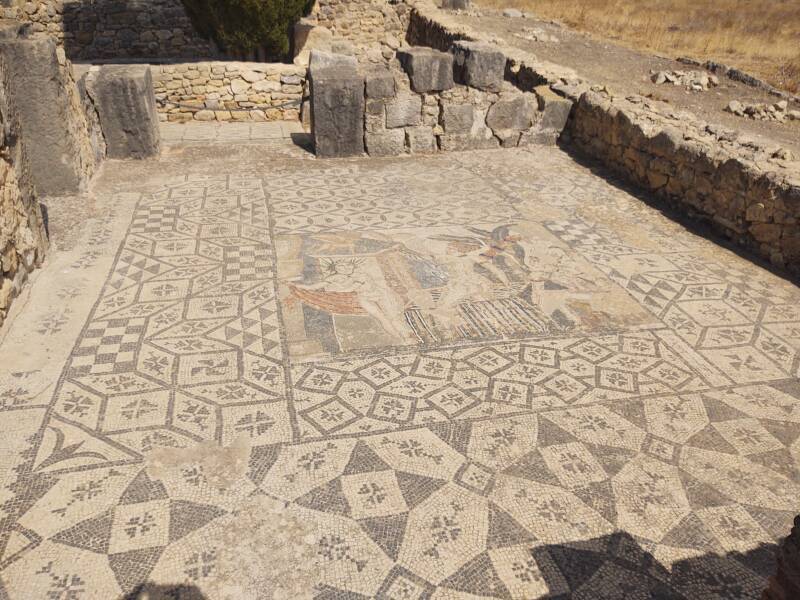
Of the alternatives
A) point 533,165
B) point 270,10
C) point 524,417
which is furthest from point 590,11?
point 524,417

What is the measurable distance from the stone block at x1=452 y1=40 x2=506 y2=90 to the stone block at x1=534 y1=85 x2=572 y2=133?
2.07 feet

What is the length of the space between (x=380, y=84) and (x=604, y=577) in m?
5.95

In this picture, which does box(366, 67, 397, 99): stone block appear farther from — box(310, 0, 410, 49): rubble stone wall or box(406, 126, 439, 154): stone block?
box(310, 0, 410, 49): rubble stone wall

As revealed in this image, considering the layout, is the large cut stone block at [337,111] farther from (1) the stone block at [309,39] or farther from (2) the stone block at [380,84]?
(1) the stone block at [309,39]

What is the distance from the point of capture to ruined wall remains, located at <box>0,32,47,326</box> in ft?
12.9

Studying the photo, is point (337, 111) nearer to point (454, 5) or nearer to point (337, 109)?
point (337, 109)

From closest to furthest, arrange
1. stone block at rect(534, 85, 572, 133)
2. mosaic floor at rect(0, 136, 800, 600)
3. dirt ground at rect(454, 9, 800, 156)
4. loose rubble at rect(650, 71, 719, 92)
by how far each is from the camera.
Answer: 1. mosaic floor at rect(0, 136, 800, 600)
2. stone block at rect(534, 85, 572, 133)
3. dirt ground at rect(454, 9, 800, 156)
4. loose rubble at rect(650, 71, 719, 92)

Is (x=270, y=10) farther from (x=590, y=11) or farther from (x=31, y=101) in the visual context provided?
(x=590, y=11)

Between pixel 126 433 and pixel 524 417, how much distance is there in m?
2.02

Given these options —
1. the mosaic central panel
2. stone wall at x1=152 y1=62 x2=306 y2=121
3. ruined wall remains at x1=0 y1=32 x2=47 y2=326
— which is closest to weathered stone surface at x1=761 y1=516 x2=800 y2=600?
the mosaic central panel

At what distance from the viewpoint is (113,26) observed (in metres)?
11.7

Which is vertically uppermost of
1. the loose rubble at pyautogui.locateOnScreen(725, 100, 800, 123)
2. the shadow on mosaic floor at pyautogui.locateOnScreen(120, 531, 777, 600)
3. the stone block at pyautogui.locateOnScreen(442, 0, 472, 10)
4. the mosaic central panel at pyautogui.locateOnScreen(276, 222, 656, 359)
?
the stone block at pyautogui.locateOnScreen(442, 0, 472, 10)

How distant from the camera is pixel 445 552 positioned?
2.44 meters

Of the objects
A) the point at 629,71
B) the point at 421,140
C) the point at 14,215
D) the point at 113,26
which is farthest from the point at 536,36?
the point at 14,215
